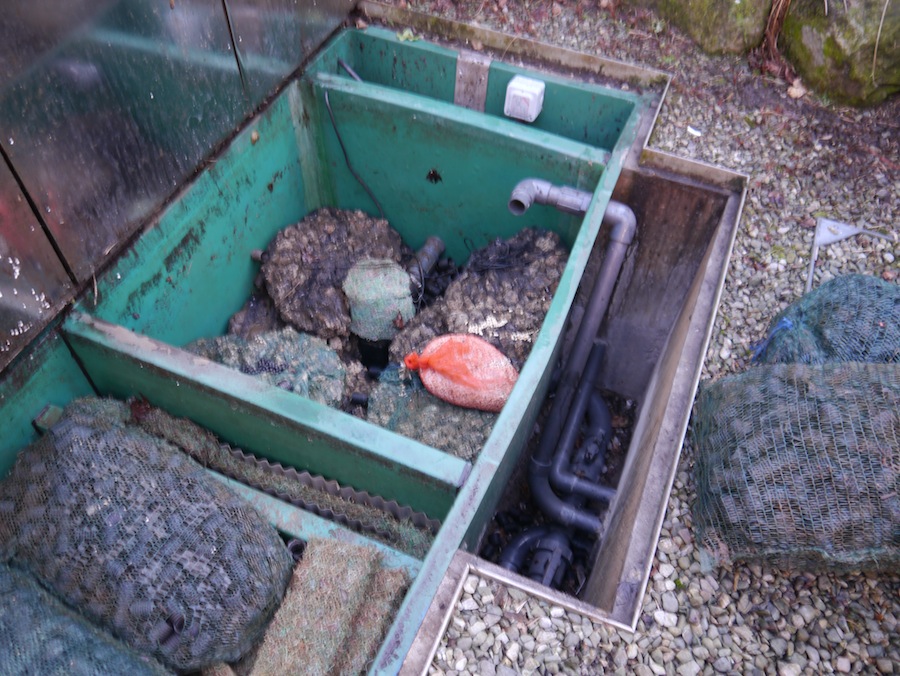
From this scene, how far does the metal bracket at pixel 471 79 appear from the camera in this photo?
169 inches

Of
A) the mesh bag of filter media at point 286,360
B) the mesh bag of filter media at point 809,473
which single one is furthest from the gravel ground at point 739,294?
the mesh bag of filter media at point 286,360

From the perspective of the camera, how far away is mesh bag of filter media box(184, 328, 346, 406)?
3.54 meters

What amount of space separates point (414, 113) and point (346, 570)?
113 inches

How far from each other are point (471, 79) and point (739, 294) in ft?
7.85

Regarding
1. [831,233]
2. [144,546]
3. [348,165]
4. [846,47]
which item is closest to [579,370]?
[831,233]

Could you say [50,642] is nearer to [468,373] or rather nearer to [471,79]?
[468,373]

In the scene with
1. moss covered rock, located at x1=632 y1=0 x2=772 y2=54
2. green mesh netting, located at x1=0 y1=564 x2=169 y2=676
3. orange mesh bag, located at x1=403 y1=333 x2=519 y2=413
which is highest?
moss covered rock, located at x1=632 y1=0 x2=772 y2=54

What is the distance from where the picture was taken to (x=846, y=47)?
149 inches

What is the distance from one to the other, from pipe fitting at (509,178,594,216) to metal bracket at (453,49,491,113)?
1002 millimetres

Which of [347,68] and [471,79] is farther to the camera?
[347,68]

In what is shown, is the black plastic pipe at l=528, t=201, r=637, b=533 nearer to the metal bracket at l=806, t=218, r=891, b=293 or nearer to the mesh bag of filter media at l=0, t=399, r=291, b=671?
the metal bracket at l=806, t=218, r=891, b=293

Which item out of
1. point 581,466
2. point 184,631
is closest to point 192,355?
point 184,631

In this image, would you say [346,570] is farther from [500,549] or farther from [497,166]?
[497,166]

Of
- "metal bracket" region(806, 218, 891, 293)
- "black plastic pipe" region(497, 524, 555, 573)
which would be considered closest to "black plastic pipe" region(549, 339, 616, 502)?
"black plastic pipe" region(497, 524, 555, 573)
